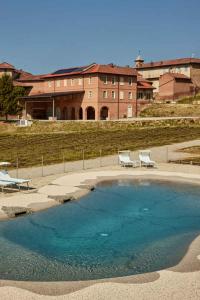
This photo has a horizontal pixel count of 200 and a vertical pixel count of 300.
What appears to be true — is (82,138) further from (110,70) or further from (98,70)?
(110,70)

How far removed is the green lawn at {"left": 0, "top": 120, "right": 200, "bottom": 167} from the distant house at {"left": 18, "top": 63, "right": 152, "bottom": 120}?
28.0 ft

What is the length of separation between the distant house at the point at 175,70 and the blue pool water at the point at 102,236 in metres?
69.0

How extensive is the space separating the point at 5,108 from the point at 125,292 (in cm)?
5956

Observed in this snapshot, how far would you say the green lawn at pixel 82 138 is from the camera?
3378 centimetres

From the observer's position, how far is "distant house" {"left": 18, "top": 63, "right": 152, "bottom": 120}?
64438 millimetres

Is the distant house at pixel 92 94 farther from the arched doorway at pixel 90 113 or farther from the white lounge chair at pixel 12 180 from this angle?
the white lounge chair at pixel 12 180

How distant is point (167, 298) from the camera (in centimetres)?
884

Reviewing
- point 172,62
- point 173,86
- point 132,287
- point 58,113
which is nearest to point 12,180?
point 132,287

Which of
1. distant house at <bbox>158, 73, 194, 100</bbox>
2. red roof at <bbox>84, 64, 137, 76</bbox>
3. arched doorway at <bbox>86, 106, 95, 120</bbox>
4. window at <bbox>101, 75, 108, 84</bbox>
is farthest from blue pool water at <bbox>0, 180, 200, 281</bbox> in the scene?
distant house at <bbox>158, 73, 194, 100</bbox>

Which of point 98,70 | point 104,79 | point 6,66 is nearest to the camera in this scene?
point 98,70

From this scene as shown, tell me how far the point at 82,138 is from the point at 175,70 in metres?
56.4

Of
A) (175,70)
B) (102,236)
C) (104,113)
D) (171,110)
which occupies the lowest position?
(102,236)

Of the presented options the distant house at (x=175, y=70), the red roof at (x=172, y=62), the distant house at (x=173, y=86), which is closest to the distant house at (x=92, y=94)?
the distant house at (x=173, y=86)

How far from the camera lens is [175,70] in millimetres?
96312
